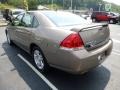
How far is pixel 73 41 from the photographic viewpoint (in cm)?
399

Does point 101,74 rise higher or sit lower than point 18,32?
lower

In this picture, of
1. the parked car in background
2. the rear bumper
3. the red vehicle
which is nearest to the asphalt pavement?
the parked car in background

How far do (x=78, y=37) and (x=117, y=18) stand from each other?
2175 centimetres

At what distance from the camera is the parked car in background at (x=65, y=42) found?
13.1 feet

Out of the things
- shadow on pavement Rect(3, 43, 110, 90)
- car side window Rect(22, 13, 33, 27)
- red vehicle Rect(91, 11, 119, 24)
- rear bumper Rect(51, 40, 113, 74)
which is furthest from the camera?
red vehicle Rect(91, 11, 119, 24)

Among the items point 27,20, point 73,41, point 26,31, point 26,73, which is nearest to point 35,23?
point 26,31

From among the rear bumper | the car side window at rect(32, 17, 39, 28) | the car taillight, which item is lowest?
the rear bumper

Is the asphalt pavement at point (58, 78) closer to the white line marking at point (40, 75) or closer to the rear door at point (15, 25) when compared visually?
→ the white line marking at point (40, 75)

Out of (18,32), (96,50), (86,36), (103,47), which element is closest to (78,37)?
(86,36)

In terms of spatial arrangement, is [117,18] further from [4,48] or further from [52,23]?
[52,23]

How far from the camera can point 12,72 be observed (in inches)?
209

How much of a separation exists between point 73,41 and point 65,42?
6.7 inches

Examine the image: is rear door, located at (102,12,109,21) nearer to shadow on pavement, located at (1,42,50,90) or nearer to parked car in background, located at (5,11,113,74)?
shadow on pavement, located at (1,42,50,90)

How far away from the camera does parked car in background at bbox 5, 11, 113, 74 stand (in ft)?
13.1
